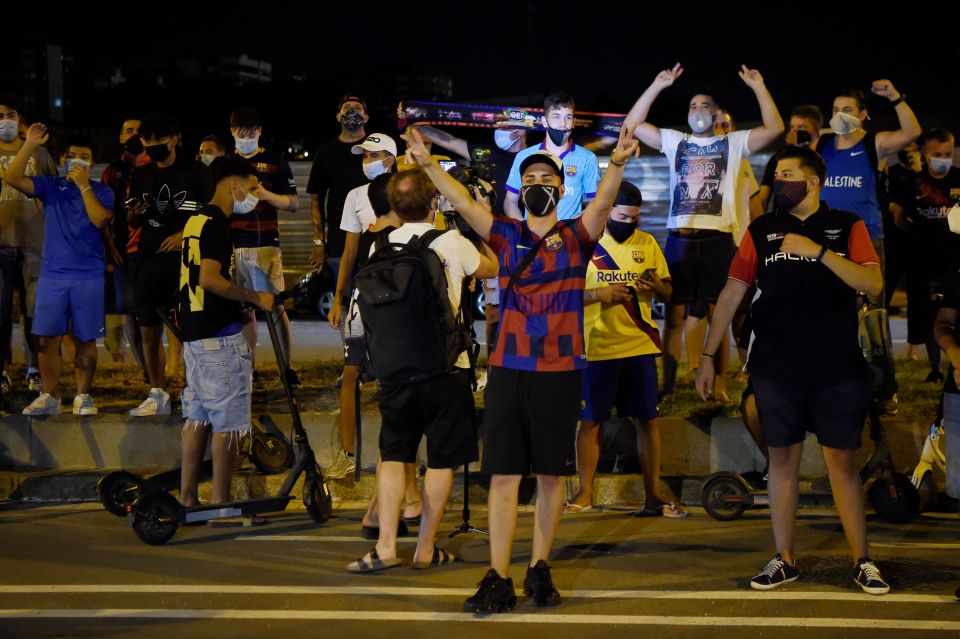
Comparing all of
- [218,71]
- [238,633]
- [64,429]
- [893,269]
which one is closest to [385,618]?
[238,633]

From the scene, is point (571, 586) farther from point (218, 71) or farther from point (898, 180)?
point (218, 71)

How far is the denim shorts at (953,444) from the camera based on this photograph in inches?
253

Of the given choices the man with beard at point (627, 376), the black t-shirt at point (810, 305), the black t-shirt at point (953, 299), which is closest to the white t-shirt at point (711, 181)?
the man with beard at point (627, 376)

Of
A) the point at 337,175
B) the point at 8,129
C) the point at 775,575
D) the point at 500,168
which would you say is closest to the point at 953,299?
the point at 775,575

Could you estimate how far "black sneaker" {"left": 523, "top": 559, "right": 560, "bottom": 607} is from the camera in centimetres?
613

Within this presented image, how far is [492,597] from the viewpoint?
600cm

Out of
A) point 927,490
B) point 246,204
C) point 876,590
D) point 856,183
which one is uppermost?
point 856,183

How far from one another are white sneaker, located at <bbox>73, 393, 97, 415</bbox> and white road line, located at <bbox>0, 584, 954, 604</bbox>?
316cm

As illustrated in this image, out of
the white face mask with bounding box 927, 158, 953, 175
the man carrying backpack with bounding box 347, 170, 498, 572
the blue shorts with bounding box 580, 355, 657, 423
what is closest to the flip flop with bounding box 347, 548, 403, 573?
the man carrying backpack with bounding box 347, 170, 498, 572

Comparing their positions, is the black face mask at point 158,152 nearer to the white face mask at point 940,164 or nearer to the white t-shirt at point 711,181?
the white t-shirt at point 711,181

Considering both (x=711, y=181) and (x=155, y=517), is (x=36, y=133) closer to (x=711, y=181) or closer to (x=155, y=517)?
(x=155, y=517)

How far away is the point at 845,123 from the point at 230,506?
5.20 m

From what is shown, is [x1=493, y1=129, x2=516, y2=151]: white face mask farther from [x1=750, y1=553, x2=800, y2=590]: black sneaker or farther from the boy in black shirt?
[x1=750, y1=553, x2=800, y2=590]: black sneaker

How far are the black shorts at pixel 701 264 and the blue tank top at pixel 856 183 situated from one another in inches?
34.7
